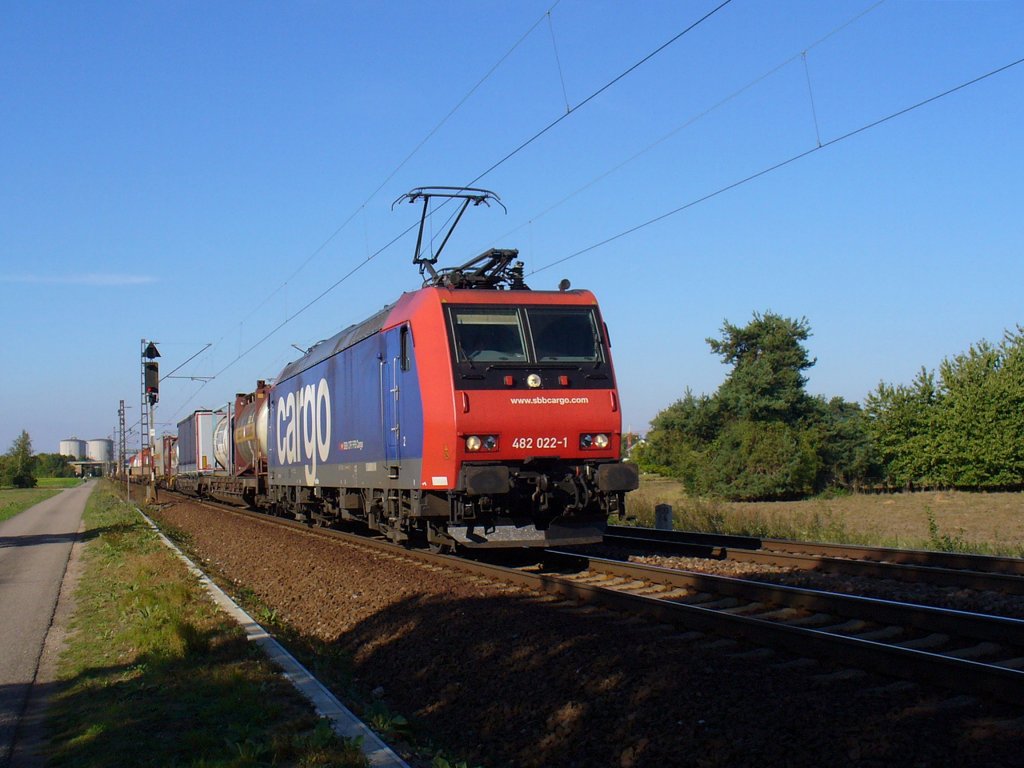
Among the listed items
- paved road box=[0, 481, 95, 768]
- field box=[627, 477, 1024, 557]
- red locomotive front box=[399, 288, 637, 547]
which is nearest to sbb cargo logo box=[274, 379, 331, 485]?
paved road box=[0, 481, 95, 768]

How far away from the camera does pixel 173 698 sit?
667 cm

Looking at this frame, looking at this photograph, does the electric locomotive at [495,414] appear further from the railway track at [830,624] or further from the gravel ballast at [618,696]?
the gravel ballast at [618,696]

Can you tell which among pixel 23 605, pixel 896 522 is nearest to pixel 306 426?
pixel 23 605

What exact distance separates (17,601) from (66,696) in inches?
218

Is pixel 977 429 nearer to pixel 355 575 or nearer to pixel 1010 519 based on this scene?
pixel 1010 519

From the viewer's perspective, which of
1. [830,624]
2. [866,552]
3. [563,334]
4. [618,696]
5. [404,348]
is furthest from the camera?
[404,348]

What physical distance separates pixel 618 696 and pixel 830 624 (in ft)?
9.34

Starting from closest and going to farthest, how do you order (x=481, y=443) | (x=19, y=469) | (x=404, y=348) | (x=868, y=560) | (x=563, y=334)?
(x=481, y=443) < (x=868, y=560) < (x=563, y=334) < (x=404, y=348) < (x=19, y=469)

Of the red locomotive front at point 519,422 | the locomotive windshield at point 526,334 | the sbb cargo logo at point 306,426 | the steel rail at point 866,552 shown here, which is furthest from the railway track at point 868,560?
the sbb cargo logo at point 306,426

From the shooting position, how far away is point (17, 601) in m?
11.8

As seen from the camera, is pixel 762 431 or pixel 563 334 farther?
pixel 762 431

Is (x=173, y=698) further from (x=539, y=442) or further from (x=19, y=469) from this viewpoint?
(x=19, y=469)

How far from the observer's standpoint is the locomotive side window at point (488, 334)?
11.6 m

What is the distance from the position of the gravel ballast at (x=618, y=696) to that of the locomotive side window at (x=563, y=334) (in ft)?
11.0
